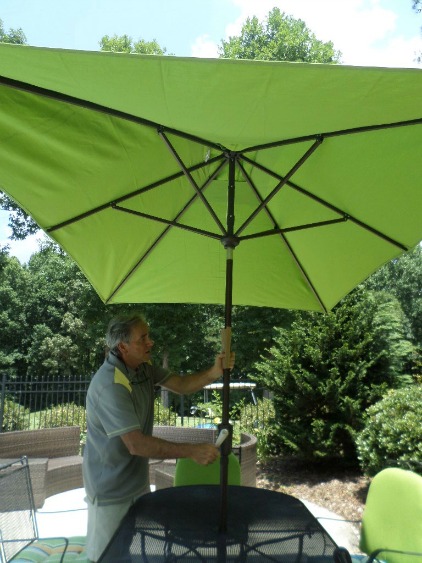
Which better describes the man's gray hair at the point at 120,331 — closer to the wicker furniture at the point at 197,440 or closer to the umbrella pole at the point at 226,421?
the umbrella pole at the point at 226,421

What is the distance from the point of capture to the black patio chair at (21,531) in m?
2.51

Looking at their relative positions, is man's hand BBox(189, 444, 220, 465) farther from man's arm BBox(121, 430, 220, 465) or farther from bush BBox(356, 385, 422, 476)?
bush BBox(356, 385, 422, 476)

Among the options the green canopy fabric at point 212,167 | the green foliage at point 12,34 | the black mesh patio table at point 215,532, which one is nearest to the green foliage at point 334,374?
the green canopy fabric at point 212,167

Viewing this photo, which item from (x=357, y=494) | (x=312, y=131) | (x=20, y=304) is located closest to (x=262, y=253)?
(x=312, y=131)

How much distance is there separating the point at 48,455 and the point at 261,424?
3350 millimetres

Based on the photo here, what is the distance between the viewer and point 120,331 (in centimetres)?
231

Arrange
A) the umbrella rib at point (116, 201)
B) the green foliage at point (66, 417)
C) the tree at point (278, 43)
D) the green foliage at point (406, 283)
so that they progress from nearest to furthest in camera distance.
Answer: the umbrella rib at point (116, 201)
the green foliage at point (66, 417)
the tree at point (278, 43)
the green foliage at point (406, 283)

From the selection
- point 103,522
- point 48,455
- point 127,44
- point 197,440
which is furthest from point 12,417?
point 127,44

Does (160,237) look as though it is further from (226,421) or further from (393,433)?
(393,433)

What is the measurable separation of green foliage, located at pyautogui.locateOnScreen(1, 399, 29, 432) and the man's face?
8.05 meters

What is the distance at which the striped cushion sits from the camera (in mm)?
2496

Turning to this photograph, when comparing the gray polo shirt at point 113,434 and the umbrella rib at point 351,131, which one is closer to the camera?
the umbrella rib at point 351,131

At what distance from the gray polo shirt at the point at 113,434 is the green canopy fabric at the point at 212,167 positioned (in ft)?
2.37

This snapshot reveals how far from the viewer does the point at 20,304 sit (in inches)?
1435
